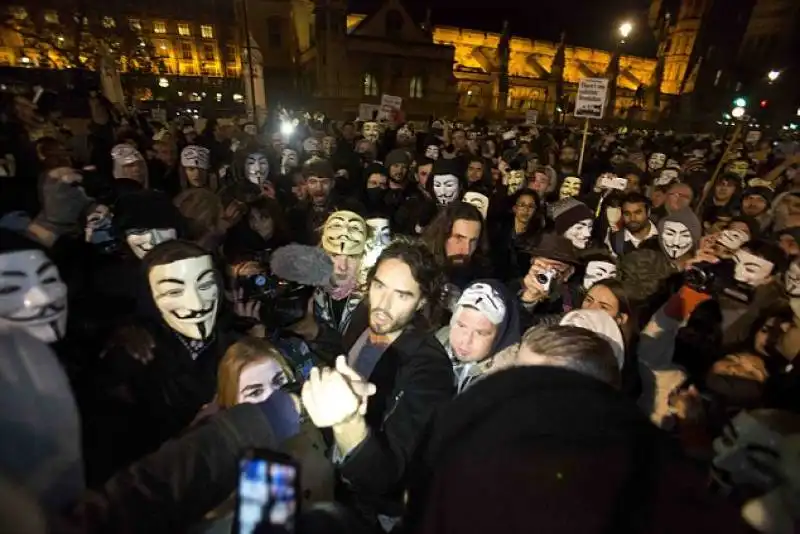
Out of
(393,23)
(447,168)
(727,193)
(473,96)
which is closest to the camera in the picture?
(447,168)

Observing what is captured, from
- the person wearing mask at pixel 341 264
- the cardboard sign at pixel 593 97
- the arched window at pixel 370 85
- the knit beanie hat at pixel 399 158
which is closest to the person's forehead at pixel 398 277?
the person wearing mask at pixel 341 264

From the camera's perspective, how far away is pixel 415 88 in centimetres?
4138

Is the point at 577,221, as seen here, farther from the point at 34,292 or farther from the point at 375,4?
the point at 375,4

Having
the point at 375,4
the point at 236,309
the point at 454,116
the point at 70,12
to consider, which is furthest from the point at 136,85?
the point at 236,309

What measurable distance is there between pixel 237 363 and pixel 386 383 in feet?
2.43

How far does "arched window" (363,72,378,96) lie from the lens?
3953 cm

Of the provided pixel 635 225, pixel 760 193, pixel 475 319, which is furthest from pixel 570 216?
pixel 760 193

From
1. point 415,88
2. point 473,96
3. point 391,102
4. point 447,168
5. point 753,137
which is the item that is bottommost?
point 447,168

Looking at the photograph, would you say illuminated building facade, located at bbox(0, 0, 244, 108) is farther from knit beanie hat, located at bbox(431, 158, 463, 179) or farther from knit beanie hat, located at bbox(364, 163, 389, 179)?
knit beanie hat, located at bbox(431, 158, 463, 179)

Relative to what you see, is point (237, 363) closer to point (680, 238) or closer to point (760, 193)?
point (680, 238)

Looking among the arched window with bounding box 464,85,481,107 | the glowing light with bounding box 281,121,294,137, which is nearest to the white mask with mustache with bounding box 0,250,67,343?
the glowing light with bounding box 281,121,294,137

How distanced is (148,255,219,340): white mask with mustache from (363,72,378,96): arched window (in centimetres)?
4044

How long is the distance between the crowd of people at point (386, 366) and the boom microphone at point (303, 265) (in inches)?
0.9

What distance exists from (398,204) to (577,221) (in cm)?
262
